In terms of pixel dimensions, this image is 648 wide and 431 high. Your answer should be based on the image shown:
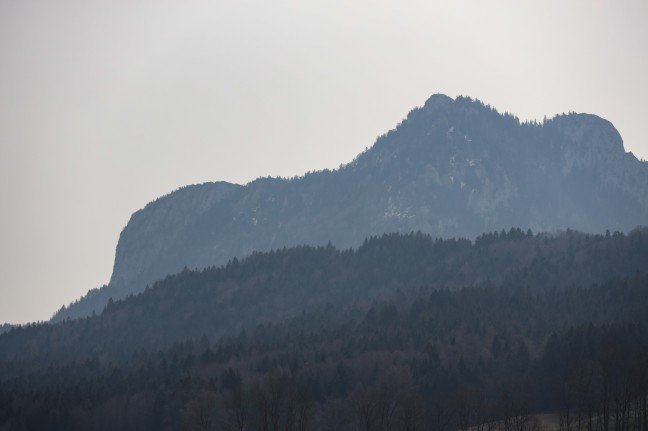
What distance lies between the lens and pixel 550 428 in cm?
15275

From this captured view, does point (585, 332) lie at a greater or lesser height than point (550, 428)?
greater

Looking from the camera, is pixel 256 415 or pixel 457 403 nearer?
pixel 457 403

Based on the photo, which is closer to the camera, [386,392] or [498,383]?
[386,392]

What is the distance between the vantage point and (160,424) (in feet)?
630

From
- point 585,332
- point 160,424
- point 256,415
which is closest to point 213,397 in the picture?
point 256,415

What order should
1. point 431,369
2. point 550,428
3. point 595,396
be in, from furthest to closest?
point 431,369 → point 595,396 → point 550,428

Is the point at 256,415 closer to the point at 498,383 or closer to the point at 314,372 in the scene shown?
the point at 314,372

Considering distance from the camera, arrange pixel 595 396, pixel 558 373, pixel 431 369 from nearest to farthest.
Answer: pixel 595 396
pixel 558 373
pixel 431 369

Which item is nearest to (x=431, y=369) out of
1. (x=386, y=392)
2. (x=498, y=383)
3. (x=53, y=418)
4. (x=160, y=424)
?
(x=498, y=383)

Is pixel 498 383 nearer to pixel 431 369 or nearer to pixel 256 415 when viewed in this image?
pixel 431 369

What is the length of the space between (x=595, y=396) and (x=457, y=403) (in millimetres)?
22930

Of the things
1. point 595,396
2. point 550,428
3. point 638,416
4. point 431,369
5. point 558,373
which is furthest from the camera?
point 431,369

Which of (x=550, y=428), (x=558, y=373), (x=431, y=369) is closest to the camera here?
(x=550, y=428)

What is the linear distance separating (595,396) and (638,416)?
64.1ft
